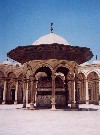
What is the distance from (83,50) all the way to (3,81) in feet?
61.3

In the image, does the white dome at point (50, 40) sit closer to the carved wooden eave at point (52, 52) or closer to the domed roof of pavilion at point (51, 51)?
the domed roof of pavilion at point (51, 51)

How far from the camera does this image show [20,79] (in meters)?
29.7

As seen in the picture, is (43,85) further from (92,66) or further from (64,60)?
(92,66)

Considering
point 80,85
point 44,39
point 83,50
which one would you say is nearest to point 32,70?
point 44,39

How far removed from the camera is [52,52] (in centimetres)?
1269

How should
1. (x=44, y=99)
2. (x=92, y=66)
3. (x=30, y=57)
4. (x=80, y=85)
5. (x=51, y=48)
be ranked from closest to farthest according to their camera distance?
(x=51, y=48) → (x=30, y=57) → (x=44, y=99) → (x=92, y=66) → (x=80, y=85)

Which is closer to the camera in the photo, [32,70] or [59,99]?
[32,70]
